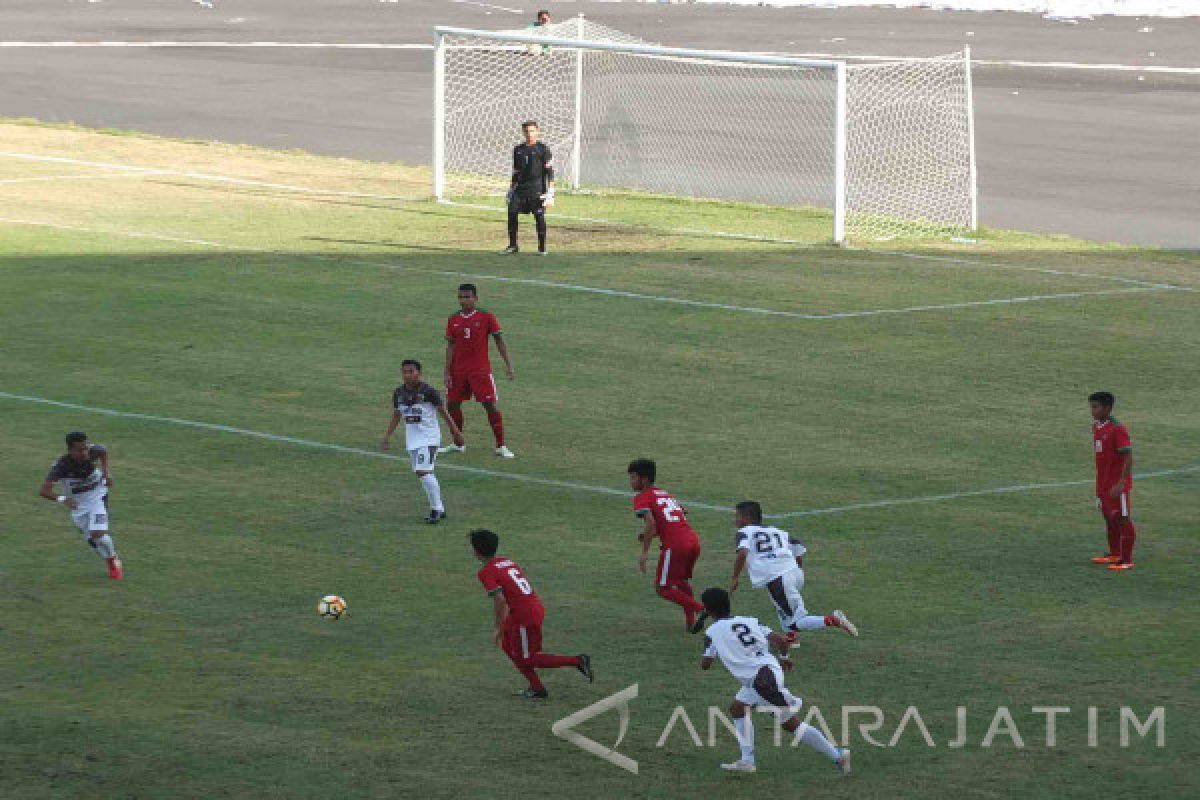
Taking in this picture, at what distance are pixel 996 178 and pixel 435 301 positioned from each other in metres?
18.8

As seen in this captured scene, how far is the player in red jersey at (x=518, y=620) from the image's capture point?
15.6 metres

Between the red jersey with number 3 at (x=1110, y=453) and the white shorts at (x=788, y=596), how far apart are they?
3.87 meters

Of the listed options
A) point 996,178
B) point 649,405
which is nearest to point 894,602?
point 649,405

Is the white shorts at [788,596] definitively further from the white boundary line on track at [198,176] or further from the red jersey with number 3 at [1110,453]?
the white boundary line on track at [198,176]

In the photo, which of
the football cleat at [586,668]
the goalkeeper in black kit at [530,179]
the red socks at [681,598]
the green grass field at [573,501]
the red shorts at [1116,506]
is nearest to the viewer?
the green grass field at [573,501]

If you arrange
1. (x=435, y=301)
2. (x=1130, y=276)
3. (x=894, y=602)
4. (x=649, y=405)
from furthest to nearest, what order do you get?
(x=1130, y=276), (x=435, y=301), (x=649, y=405), (x=894, y=602)

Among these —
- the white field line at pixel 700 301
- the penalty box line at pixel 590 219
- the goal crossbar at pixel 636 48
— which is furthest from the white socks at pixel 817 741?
the goal crossbar at pixel 636 48

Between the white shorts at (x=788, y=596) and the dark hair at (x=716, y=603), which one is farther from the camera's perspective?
the white shorts at (x=788, y=596)

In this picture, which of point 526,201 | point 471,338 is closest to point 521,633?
point 471,338

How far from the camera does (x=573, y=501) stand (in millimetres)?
21562

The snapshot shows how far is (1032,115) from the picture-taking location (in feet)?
181

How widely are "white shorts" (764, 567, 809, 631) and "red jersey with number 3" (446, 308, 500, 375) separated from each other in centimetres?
708

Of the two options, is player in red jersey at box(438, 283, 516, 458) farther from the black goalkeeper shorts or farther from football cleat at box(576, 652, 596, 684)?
the black goalkeeper shorts

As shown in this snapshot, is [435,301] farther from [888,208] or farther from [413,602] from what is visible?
[413,602]
